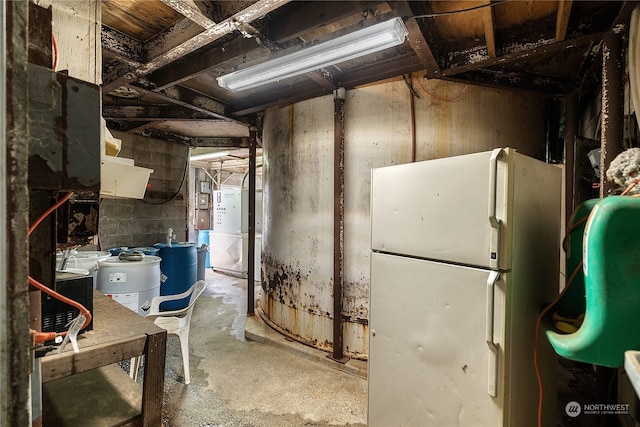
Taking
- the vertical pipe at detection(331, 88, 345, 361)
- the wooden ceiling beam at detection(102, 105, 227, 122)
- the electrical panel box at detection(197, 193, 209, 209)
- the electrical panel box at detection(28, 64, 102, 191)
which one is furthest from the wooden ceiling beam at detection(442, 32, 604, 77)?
the electrical panel box at detection(197, 193, 209, 209)

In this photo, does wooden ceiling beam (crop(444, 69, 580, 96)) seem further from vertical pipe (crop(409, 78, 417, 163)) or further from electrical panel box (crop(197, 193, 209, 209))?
electrical panel box (crop(197, 193, 209, 209))

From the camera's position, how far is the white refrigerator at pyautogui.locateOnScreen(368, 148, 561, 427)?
128cm

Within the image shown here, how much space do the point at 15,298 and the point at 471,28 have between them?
8.10 ft

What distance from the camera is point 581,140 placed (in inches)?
83.2

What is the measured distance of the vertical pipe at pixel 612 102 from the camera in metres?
1.51

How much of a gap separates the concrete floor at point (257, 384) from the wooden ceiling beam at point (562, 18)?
8.48ft

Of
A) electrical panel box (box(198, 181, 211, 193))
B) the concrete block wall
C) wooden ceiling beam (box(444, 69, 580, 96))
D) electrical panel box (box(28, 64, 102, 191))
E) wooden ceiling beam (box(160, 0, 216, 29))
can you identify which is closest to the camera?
electrical panel box (box(28, 64, 102, 191))

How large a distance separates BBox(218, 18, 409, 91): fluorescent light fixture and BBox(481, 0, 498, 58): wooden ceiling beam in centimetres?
42

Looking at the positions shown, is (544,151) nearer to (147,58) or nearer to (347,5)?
(347,5)

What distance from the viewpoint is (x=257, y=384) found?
2.27m

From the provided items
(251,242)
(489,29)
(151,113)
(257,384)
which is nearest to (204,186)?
(151,113)

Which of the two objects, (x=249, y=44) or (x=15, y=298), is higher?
(x=249, y=44)

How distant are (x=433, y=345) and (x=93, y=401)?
1.69 meters

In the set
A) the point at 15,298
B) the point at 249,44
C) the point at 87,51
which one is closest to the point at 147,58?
the point at 249,44
